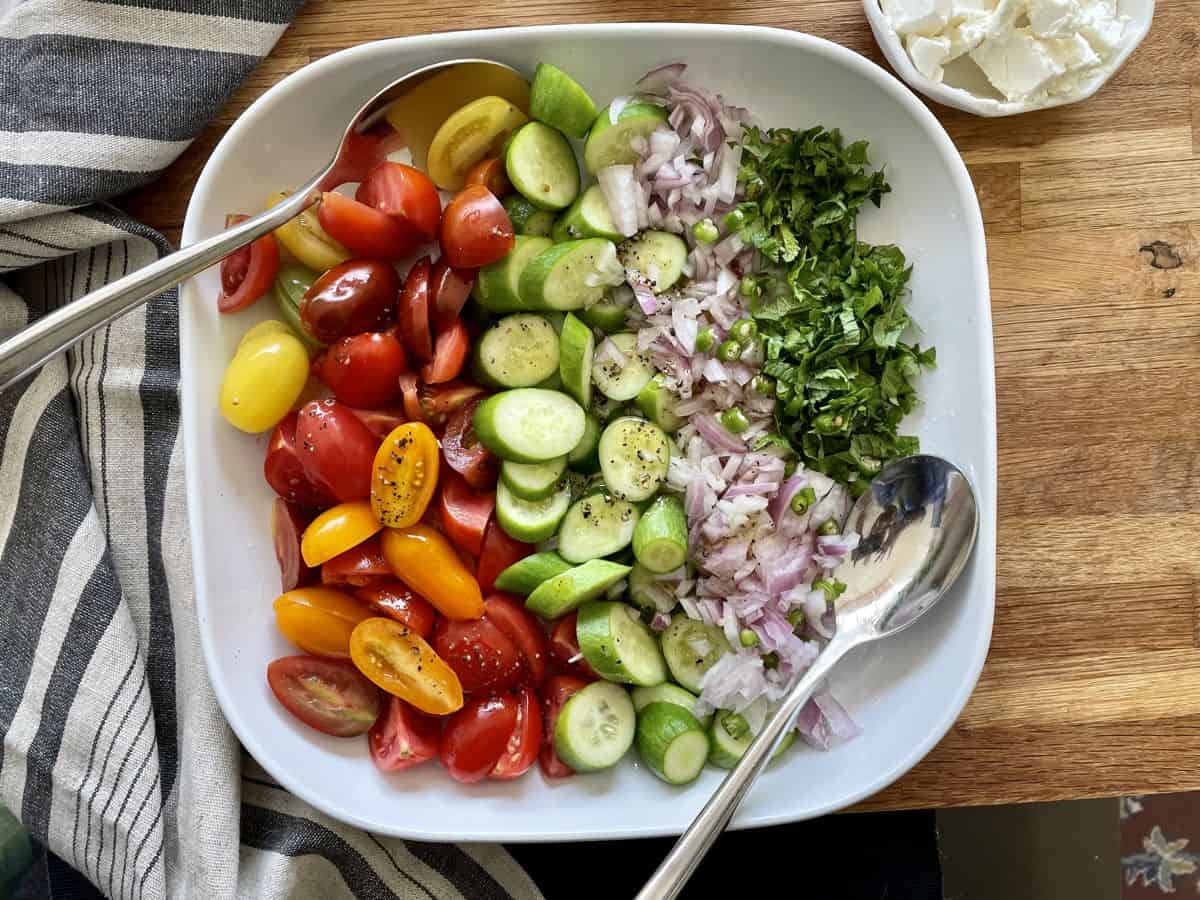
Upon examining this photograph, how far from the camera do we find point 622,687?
68.2 inches

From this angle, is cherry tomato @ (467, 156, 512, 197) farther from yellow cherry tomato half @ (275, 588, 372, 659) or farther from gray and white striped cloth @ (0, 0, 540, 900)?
yellow cherry tomato half @ (275, 588, 372, 659)

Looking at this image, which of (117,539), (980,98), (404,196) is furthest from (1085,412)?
(117,539)

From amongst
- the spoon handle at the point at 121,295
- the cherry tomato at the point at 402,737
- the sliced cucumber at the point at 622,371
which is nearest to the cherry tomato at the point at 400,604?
the cherry tomato at the point at 402,737

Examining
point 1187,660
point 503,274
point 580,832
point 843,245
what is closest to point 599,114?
point 503,274

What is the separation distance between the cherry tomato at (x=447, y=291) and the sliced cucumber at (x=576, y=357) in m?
0.17

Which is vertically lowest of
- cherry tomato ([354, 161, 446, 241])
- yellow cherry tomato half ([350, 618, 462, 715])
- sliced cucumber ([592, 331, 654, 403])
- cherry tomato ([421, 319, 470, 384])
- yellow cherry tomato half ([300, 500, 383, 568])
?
yellow cherry tomato half ([350, 618, 462, 715])

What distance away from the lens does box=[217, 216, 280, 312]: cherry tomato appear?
165 centimetres

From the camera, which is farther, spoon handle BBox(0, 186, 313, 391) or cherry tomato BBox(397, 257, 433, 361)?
cherry tomato BBox(397, 257, 433, 361)

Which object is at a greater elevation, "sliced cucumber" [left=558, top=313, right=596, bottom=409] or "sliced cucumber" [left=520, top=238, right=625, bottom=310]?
"sliced cucumber" [left=520, top=238, right=625, bottom=310]

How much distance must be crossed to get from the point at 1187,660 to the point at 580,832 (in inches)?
45.1

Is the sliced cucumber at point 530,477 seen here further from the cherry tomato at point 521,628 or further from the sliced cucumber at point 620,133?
the sliced cucumber at point 620,133

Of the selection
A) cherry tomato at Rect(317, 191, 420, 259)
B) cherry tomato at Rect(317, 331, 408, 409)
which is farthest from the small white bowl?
cherry tomato at Rect(317, 331, 408, 409)

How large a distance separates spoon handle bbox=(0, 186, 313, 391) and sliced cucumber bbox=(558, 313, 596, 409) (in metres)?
0.47

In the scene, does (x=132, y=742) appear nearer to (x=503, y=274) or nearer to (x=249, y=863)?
→ (x=249, y=863)
